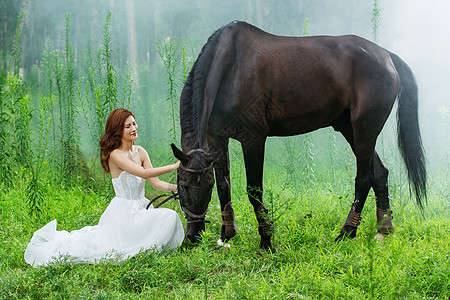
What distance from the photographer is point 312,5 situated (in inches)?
363

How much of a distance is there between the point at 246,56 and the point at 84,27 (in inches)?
312

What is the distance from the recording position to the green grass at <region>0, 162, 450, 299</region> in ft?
8.48

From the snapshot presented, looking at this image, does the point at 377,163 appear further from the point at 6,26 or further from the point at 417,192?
the point at 6,26

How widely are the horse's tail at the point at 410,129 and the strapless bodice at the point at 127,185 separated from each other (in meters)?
2.52

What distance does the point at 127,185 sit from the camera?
3.43 m

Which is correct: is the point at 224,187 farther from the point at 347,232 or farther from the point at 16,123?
the point at 16,123

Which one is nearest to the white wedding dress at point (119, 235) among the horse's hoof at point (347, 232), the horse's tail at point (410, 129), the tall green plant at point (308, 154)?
the horse's hoof at point (347, 232)

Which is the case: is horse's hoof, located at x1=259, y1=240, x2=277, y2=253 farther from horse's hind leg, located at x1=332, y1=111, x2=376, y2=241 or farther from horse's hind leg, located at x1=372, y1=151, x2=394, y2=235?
horse's hind leg, located at x1=372, y1=151, x2=394, y2=235

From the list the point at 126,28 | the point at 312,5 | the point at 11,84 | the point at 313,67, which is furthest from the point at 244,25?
the point at 126,28

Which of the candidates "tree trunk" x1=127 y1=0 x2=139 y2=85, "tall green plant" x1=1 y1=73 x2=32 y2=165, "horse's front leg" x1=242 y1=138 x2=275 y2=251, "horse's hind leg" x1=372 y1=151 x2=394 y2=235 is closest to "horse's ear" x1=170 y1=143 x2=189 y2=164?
"horse's front leg" x1=242 y1=138 x2=275 y2=251

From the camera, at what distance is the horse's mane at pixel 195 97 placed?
9.92 feet

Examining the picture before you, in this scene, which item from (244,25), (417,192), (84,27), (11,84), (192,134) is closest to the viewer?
(192,134)

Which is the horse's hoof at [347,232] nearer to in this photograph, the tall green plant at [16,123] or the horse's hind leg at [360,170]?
the horse's hind leg at [360,170]

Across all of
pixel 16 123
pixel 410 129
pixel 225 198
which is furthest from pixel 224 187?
pixel 16 123
